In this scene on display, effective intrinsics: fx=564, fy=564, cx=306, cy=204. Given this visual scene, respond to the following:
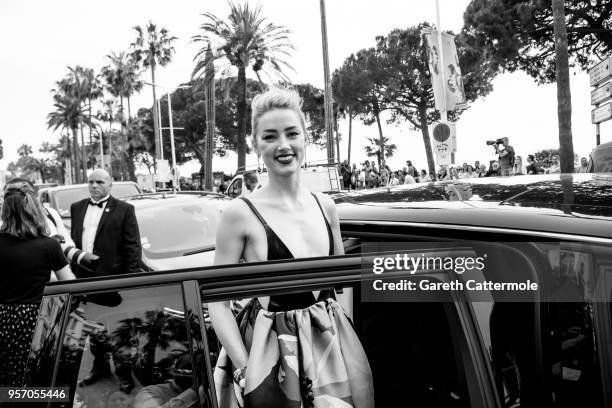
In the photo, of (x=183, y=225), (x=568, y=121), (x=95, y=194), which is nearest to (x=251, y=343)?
(x=95, y=194)

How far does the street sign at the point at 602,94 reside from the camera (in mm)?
10284

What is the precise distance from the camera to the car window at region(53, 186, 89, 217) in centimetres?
1123

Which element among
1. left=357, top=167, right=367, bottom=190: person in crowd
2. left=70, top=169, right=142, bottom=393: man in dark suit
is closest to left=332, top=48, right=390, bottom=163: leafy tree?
left=357, top=167, right=367, bottom=190: person in crowd

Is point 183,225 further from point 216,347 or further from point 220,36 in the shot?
point 220,36

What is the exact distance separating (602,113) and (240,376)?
11150 mm

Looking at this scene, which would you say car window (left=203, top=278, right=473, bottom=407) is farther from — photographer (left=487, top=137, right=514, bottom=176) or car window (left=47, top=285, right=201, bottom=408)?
photographer (left=487, top=137, right=514, bottom=176)

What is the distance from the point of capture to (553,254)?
145cm

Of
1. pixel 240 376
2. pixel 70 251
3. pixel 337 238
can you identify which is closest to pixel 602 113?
pixel 70 251

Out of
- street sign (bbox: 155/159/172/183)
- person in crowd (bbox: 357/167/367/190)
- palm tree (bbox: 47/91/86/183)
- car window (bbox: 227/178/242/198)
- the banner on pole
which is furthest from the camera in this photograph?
palm tree (bbox: 47/91/86/183)

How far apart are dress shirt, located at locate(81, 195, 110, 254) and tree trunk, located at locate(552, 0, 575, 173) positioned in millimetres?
11430

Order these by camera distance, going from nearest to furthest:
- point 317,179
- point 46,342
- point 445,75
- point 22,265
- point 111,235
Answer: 1. point 46,342
2. point 22,265
3. point 111,235
4. point 445,75
5. point 317,179

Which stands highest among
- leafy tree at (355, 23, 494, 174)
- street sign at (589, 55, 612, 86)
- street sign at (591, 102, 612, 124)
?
leafy tree at (355, 23, 494, 174)

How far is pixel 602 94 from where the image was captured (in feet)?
35.4

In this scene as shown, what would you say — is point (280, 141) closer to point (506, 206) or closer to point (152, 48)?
point (506, 206)
